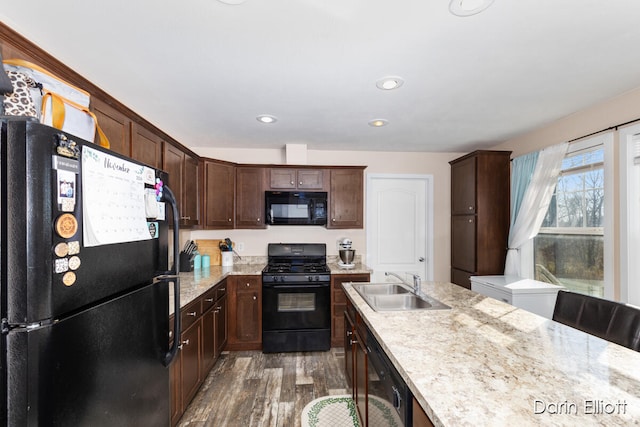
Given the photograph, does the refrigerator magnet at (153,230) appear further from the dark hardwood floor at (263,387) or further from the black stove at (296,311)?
the black stove at (296,311)

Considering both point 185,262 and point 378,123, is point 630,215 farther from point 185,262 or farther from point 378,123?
point 185,262

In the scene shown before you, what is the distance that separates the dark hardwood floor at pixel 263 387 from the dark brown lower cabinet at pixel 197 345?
138 millimetres

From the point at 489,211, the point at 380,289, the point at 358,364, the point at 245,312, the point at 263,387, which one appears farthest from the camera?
the point at 489,211

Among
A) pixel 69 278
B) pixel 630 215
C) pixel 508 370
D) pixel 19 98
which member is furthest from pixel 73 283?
pixel 630 215

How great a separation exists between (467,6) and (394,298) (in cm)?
174

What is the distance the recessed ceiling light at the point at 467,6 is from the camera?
1217mm

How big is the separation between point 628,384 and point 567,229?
2.40m

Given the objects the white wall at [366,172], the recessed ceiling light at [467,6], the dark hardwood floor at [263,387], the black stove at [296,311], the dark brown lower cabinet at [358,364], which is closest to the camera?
the recessed ceiling light at [467,6]

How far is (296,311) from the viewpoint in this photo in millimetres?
3109

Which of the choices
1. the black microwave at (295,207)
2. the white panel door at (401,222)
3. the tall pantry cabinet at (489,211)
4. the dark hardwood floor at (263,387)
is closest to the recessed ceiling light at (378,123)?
the black microwave at (295,207)

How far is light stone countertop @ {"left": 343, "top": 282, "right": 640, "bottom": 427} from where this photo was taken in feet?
2.54

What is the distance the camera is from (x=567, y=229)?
278 centimetres

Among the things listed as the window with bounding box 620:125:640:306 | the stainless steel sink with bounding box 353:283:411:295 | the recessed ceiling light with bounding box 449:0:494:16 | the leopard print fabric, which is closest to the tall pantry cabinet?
the window with bounding box 620:125:640:306

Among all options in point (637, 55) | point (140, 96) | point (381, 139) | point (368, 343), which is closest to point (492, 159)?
point (381, 139)
